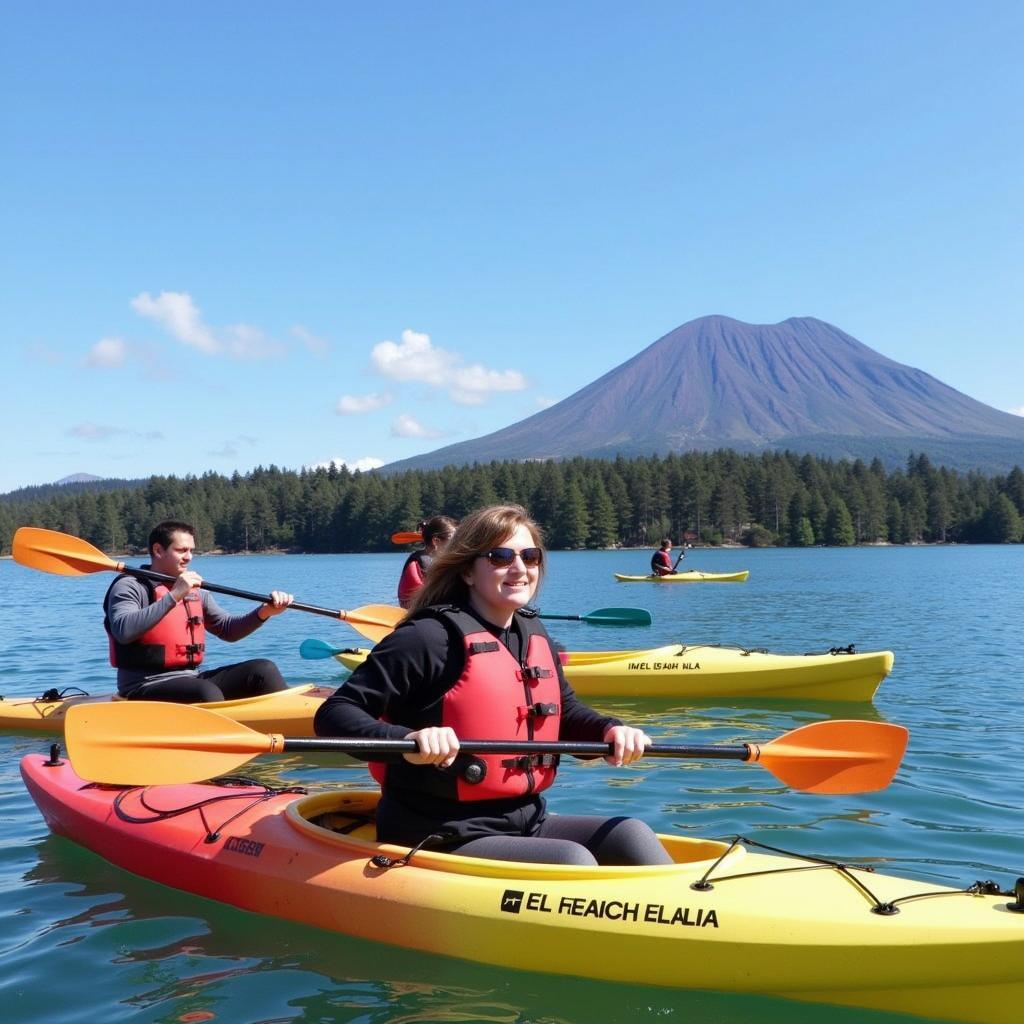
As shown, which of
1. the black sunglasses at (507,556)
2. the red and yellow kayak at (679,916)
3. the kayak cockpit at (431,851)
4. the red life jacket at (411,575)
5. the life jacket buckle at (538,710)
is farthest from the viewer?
the red life jacket at (411,575)

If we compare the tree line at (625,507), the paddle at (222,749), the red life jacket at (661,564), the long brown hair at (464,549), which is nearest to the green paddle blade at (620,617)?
the paddle at (222,749)

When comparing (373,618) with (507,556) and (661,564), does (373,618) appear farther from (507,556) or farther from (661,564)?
(661,564)

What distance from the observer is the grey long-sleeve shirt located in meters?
6.89

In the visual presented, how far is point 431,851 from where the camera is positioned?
3.95 metres

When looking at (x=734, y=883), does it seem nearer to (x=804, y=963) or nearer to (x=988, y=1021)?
(x=804, y=963)

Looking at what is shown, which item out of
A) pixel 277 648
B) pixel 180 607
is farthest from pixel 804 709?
pixel 277 648

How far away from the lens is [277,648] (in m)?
16.8

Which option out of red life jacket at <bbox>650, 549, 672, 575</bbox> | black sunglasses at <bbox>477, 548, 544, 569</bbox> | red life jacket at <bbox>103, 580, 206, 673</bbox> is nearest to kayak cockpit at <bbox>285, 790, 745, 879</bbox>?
black sunglasses at <bbox>477, 548, 544, 569</bbox>

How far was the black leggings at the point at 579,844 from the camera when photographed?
151 inches

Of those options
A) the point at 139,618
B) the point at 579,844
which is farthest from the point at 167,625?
the point at 579,844

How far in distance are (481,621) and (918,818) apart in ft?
11.2

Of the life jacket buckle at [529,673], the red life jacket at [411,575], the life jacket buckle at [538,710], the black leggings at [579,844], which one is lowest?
the black leggings at [579,844]

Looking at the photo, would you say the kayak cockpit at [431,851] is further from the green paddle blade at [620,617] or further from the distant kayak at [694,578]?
the distant kayak at [694,578]

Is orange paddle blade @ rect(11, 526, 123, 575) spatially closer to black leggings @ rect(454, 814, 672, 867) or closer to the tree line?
black leggings @ rect(454, 814, 672, 867)
